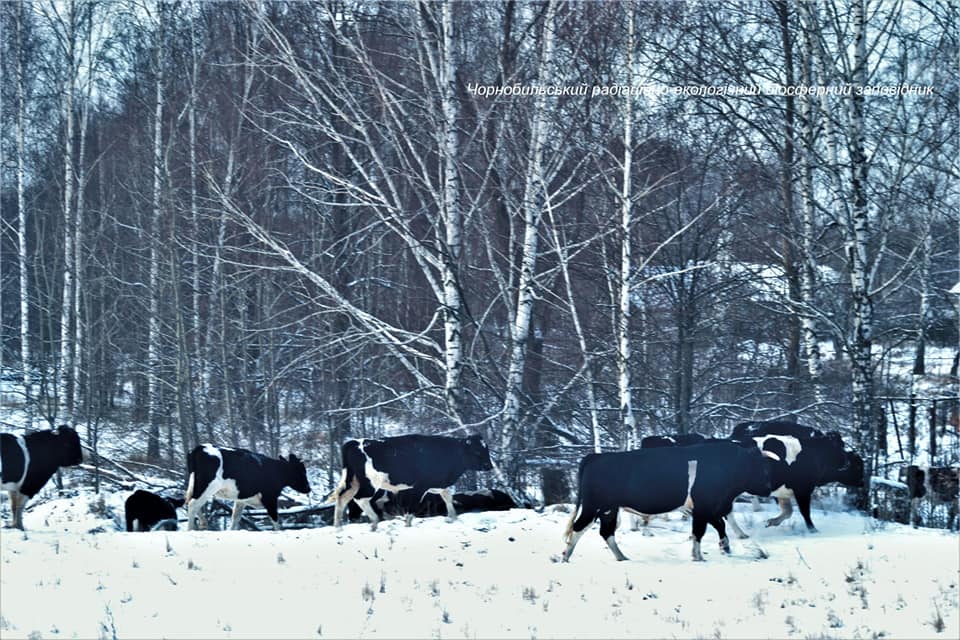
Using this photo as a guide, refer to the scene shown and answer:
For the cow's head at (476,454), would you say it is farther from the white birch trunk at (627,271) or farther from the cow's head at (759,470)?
the cow's head at (759,470)

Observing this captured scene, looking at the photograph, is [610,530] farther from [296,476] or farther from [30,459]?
[30,459]

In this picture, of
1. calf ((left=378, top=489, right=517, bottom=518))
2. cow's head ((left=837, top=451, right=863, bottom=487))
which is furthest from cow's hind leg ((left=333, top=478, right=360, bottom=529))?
cow's head ((left=837, top=451, right=863, bottom=487))

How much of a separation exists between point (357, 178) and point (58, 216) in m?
7.86

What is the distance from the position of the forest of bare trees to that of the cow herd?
141cm

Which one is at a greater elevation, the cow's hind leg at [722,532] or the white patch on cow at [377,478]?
the white patch on cow at [377,478]

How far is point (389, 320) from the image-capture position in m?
21.4

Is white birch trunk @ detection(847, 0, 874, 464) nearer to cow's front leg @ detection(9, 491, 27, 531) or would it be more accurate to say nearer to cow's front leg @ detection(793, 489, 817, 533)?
cow's front leg @ detection(793, 489, 817, 533)

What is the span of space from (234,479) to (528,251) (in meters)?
4.98

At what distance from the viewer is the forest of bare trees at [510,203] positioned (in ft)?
50.1

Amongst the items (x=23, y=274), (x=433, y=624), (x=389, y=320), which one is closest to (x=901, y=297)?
(x=389, y=320)

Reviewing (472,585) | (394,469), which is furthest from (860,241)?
(472,585)

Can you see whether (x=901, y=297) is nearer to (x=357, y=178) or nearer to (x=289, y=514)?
(x=357, y=178)

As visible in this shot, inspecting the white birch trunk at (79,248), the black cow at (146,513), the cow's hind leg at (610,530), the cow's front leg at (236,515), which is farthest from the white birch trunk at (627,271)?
the white birch trunk at (79,248)

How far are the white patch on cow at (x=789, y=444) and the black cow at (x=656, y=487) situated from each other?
58.7 inches
